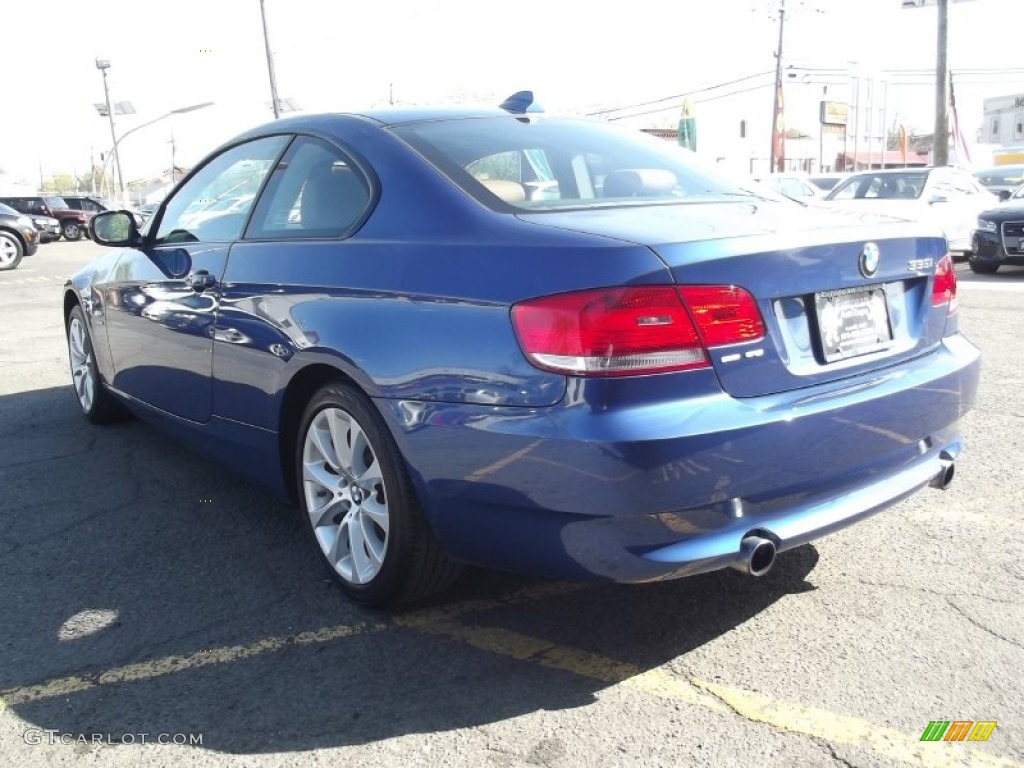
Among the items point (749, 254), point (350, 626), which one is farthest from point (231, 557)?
point (749, 254)

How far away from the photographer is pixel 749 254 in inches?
95.7

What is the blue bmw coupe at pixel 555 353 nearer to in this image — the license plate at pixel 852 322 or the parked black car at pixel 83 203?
the license plate at pixel 852 322

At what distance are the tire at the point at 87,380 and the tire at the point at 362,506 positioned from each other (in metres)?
2.58

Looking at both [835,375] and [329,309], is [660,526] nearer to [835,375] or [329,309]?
[835,375]

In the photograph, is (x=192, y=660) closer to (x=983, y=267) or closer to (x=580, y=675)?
(x=580, y=675)

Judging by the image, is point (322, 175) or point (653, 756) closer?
point (653, 756)

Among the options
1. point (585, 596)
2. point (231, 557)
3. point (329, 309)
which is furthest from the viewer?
point (231, 557)

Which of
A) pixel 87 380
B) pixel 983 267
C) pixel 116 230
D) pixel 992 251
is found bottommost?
pixel 983 267

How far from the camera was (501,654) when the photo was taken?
2.81 meters

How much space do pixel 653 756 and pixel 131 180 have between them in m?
115

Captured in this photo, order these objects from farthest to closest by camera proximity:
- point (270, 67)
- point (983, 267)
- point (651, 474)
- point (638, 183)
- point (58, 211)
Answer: point (58, 211) < point (270, 67) < point (983, 267) < point (638, 183) < point (651, 474)

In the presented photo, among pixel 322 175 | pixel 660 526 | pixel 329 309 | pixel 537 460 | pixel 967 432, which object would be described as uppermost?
pixel 322 175

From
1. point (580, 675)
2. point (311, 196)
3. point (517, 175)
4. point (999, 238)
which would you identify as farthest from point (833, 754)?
point (999, 238)

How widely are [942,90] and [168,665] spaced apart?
28313mm
